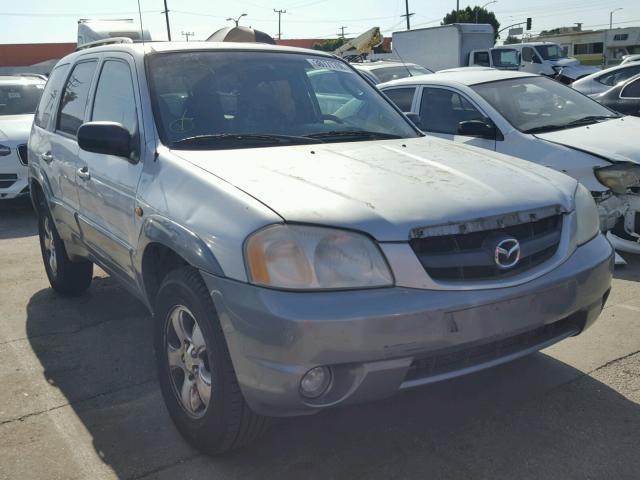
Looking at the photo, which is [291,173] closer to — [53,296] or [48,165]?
[48,165]

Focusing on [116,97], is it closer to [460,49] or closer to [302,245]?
[302,245]

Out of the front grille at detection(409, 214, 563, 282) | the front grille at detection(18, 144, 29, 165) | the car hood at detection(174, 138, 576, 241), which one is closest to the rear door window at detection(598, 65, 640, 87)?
the front grille at detection(18, 144, 29, 165)

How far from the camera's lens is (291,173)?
3008 millimetres

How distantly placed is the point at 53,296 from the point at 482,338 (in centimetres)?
391

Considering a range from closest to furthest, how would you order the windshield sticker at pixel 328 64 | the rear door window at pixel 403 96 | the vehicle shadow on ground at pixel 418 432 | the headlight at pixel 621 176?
the vehicle shadow on ground at pixel 418 432 → the windshield sticker at pixel 328 64 → the headlight at pixel 621 176 → the rear door window at pixel 403 96

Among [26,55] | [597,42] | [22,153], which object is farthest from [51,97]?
[597,42]

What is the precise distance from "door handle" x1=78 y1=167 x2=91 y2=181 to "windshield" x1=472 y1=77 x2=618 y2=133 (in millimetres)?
3888

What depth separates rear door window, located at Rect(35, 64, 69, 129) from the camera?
4996mm

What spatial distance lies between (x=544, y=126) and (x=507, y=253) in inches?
159

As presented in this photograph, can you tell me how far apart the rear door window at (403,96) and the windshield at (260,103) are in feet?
9.81

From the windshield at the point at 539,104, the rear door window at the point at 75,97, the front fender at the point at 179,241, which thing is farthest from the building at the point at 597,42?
the front fender at the point at 179,241

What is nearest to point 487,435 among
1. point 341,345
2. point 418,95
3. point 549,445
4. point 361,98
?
point 549,445

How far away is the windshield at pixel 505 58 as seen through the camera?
83.6 feet

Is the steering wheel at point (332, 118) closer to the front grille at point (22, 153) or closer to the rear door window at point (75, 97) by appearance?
the rear door window at point (75, 97)
